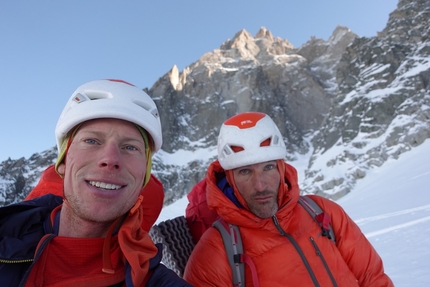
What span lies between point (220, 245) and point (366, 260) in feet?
4.95

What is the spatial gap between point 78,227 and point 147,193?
3.96 feet

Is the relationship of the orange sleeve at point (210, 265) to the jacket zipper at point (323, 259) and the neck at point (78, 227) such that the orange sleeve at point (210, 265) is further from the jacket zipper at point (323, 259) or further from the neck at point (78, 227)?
the neck at point (78, 227)

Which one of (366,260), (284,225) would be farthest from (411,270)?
(284,225)

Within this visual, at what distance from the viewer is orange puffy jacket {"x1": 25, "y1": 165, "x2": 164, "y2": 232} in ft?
9.37

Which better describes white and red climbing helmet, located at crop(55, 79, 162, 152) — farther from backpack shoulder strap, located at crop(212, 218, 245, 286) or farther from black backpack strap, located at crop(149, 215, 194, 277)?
black backpack strap, located at crop(149, 215, 194, 277)

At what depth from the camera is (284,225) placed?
265 centimetres

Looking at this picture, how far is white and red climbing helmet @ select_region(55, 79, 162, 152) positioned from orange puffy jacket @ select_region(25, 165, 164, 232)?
993 mm

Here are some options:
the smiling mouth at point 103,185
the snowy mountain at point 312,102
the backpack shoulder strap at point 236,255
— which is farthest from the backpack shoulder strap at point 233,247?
the snowy mountain at point 312,102

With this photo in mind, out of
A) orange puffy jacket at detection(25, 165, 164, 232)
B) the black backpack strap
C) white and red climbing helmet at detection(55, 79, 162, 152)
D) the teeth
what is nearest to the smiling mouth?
the teeth

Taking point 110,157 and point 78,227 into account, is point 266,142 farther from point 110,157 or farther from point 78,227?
point 78,227

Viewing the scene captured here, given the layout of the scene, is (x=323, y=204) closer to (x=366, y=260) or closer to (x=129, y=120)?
(x=366, y=260)

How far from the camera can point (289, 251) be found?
2.48 metres

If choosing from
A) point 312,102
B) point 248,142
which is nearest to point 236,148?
point 248,142

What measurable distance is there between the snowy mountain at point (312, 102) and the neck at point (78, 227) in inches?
1363
